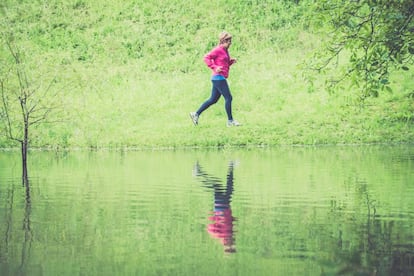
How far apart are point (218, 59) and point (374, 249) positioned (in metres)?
11.6

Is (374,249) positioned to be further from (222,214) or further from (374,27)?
(374,27)

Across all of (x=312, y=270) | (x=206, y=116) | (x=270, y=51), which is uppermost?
(x=270, y=51)

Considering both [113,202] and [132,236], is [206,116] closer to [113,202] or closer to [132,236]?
[113,202]

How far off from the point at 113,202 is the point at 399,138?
14.6 m

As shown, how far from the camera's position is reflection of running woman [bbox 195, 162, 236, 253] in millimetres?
6996

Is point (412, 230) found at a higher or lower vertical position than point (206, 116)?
lower

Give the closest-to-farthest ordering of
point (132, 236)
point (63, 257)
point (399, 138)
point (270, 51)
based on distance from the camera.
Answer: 1. point (63, 257)
2. point (132, 236)
3. point (399, 138)
4. point (270, 51)

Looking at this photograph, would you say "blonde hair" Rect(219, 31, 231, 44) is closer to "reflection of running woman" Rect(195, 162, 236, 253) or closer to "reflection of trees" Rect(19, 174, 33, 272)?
"reflection of running woman" Rect(195, 162, 236, 253)

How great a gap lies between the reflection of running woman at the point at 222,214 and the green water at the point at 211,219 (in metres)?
0.01

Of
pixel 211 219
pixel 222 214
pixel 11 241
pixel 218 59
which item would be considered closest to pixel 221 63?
pixel 218 59

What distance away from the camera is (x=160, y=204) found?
988 cm

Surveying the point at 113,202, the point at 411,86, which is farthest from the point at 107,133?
the point at 113,202

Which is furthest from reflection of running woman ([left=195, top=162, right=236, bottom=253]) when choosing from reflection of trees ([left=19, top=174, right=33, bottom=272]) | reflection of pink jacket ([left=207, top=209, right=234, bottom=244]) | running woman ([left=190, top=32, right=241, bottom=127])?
running woman ([left=190, top=32, right=241, bottom=127])

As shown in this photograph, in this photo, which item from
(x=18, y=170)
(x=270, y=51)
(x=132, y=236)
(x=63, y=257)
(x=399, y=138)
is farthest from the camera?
(x=270, y=51)
